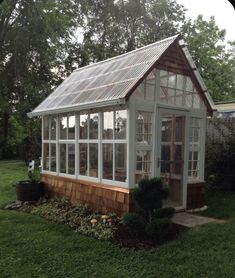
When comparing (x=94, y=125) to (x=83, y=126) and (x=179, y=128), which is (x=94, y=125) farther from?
(x=179, y=128)

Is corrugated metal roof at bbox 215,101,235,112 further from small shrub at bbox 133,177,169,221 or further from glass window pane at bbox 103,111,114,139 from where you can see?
small shrub at bbox 133,177,169,221

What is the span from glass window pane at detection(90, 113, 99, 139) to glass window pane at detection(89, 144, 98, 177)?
0.71 feet

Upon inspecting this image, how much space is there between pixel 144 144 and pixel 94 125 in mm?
1301

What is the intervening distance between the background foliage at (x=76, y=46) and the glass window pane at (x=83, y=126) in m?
4.82

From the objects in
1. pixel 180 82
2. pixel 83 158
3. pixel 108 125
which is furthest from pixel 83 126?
pixel 180 82

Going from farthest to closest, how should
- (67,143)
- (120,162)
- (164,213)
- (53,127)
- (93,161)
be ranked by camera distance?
(53,127) → (67,143) → (93,161) → (120,162) → (164,213)

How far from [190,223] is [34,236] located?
2784 millimetres

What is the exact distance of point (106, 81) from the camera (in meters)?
7.27

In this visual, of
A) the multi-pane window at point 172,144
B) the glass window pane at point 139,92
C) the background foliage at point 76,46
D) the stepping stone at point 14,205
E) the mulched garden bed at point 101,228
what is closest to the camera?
the mulched garden bed at point 101,228

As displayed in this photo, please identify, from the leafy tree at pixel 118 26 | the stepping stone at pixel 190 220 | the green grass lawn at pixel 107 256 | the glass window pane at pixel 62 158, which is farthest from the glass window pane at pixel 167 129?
the leafy tree at pixel 118 26

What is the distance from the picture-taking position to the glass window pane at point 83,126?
7.34 meters

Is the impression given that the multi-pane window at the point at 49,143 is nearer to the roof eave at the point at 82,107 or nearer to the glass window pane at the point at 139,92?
the roof eave at the point at 82,107

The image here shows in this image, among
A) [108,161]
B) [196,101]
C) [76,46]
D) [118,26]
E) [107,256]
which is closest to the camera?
[107,256]

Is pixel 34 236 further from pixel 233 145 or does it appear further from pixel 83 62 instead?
pixel 83 62
